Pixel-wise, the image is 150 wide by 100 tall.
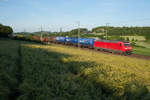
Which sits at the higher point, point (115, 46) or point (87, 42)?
point (87, 42)

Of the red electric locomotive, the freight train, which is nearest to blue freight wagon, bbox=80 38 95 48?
the freight train

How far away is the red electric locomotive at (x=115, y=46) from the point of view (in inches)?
1134

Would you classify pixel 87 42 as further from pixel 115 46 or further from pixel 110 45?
pixel 115 46

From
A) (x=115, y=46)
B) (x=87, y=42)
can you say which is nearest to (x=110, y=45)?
(x=115, y=46)

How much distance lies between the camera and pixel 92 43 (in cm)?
3972

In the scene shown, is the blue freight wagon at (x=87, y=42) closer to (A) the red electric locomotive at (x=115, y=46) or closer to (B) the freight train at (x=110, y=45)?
(B) the freight train at (x=110, y=45)

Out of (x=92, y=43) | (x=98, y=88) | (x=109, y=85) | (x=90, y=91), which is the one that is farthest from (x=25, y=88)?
(x=92, y=43)

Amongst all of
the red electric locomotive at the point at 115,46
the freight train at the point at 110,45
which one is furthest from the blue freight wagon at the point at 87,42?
the red electric locomotive at the point at 115,46

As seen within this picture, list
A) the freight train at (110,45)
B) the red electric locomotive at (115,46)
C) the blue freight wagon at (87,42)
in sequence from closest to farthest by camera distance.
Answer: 1. the red electric locomotive at (115,46)
2. the freight train at (110,45)
3. the blue freight wagon at (87,42)

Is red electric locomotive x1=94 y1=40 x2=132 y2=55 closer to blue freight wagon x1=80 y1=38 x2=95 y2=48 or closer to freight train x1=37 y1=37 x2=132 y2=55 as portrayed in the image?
freight train x1=37 y1=37 x2=132 y2=55

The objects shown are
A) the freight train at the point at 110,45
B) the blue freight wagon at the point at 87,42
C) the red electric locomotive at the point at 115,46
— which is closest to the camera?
the red electric locomotive at the point at 115,46

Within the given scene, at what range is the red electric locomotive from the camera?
28.8 meters

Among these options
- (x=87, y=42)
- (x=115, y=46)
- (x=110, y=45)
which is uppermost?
(x=87, y=42)

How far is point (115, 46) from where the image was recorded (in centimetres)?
3075
